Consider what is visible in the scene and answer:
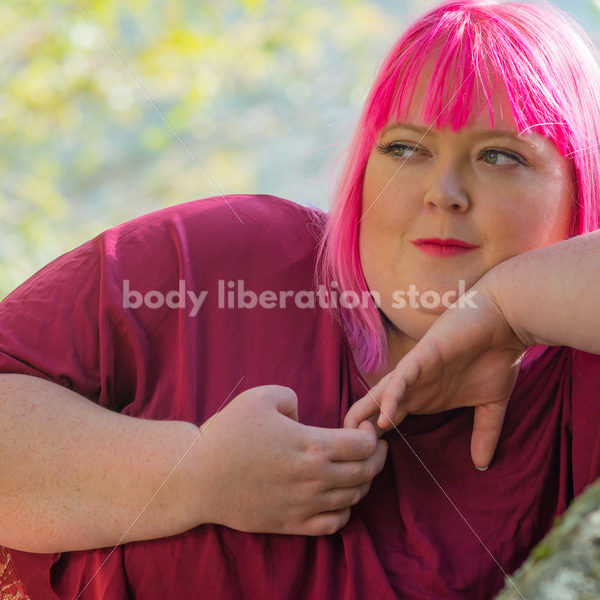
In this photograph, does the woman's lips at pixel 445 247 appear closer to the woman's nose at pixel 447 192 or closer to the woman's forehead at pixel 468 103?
the woman's nose at pixel 447 192

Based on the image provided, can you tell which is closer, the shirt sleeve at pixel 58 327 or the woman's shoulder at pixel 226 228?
the shirt sleeve at pixel 58 327

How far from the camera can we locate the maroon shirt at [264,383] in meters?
0.98

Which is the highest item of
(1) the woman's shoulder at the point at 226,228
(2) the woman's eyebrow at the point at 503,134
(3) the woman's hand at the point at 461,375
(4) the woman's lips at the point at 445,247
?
(2) the woman's eyebrow at the point at 503,134

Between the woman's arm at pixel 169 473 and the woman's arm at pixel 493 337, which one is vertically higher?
the woman's arm at pixel 493 337

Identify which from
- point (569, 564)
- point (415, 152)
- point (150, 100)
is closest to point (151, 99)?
point (150, 100)

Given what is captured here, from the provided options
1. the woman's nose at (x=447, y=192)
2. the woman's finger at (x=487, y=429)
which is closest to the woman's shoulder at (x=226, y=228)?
the woman's nose at (x=447, y=192)

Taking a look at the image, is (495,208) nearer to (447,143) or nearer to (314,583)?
(447,143)

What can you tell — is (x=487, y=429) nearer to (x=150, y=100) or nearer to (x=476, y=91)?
(x=476, y=91)

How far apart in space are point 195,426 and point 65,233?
3365 mm

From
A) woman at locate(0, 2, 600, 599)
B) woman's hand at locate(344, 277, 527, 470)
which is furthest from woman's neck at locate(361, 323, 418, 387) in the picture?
woman's hand at locate(344, 277, 527, 470)

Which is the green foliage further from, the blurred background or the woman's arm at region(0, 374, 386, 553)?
the woman's arm at region(0, 374, 386, 553)

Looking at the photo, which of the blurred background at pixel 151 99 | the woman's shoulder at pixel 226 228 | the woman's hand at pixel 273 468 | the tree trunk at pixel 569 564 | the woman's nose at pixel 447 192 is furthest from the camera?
the blurred background at pixel 151 99

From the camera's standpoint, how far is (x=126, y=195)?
4617 mm

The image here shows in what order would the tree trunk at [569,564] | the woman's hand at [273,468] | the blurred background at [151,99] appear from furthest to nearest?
the blurred background at [151,99], the woman's hand at [273,468], the tree trunk at [569,564]
